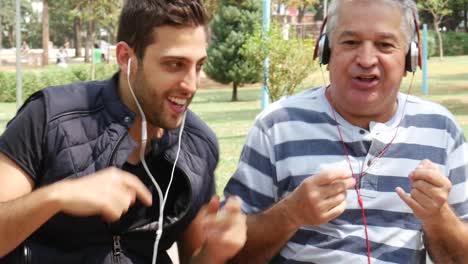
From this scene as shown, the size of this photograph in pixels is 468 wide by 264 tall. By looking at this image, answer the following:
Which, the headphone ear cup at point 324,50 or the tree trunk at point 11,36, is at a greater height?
the headphone ear cup at point 324,50

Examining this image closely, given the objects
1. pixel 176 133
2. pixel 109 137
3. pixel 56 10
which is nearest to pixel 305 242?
pixel 176 133

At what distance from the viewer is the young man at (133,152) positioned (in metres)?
2.59

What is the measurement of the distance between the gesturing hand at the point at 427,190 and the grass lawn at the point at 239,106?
234 inches

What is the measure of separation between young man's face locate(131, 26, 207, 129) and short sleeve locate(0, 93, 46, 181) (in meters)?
0.37

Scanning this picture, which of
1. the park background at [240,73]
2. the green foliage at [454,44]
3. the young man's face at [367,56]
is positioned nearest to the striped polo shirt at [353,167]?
the young man's face at [367,56]

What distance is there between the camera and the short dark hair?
276 centimetres

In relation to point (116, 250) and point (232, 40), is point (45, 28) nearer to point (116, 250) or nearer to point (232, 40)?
point (232, 40)

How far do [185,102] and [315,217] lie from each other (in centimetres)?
62

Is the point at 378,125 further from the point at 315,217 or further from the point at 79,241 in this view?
the point at 79,241

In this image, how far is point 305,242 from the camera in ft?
9.36

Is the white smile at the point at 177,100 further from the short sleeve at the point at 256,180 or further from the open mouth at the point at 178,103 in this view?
the short sleeve at the point at 256,180

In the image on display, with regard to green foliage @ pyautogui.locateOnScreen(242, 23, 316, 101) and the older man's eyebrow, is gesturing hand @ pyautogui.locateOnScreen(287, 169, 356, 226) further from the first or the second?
green foliage @ pyautogui.locateOnScreen(242, 23, 316, 101)

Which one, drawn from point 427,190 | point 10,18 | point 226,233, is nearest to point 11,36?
point 10,18

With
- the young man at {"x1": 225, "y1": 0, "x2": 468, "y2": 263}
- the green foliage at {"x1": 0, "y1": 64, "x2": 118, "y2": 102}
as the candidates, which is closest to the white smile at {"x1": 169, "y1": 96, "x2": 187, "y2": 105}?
the young man at {"x1": 225, "y1": 0, "x2": 468, "y2": 263}
